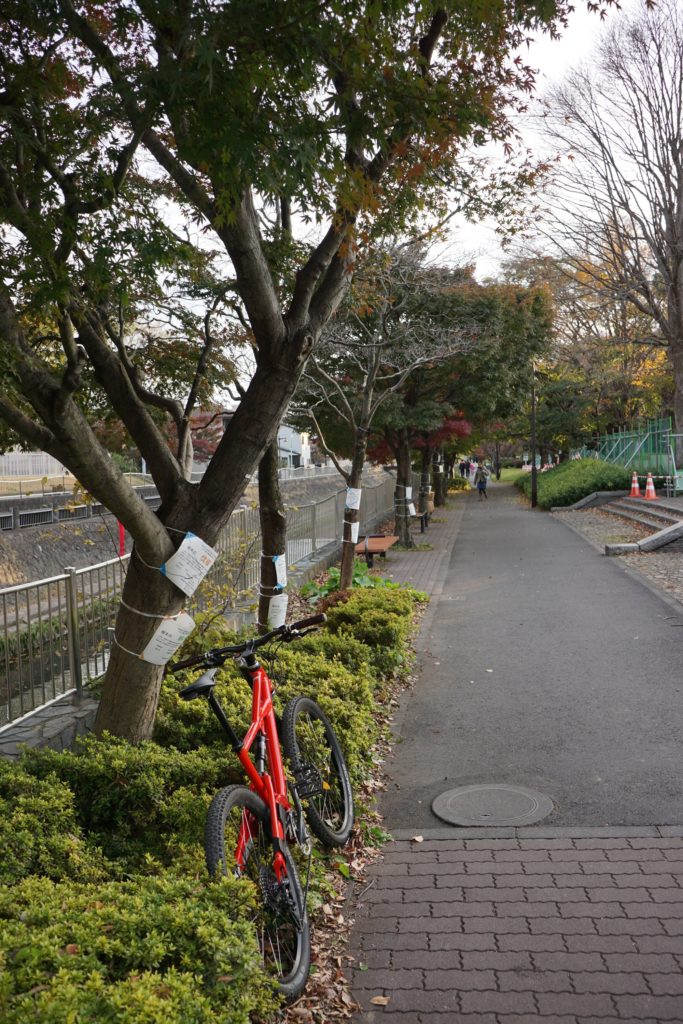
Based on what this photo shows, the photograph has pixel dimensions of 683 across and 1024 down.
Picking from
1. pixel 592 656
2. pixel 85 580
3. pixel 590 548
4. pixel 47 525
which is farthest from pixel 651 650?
pixel 47 525

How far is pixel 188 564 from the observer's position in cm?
505

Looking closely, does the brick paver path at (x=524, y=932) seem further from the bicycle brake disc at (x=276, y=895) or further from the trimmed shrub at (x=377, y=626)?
the trimmed shrub at (x=377, y=626)

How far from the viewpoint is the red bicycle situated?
135 inches

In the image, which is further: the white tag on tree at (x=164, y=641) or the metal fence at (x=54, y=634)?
the metal fence at (x=54, y=634)

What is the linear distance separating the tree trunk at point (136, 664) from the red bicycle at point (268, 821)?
34.5 inches

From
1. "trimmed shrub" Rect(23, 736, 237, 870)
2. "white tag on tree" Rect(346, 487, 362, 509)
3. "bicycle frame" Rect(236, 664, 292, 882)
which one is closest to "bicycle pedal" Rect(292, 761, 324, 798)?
"bicycle frame" Rect(236, 664, 292, 882)

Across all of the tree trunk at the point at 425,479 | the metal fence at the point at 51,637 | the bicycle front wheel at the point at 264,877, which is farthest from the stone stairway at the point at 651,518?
the bicycle front wheel at the point at 264,877

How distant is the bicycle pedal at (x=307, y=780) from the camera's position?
4.46 metres

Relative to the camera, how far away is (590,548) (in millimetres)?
20594

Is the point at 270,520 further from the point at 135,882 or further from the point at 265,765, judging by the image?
the point at 135,882

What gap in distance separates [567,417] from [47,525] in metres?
37.6

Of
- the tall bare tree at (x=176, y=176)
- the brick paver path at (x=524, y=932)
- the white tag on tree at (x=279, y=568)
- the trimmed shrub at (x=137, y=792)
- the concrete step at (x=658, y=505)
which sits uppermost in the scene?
the tall bare tree at (x=176, y=176)

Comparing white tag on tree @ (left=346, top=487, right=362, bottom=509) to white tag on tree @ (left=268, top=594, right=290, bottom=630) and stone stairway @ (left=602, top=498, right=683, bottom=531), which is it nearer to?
white tag on tree @ (left=268, top=594, right=290, bottom=630)

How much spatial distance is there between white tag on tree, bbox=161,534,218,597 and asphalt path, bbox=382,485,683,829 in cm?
207
